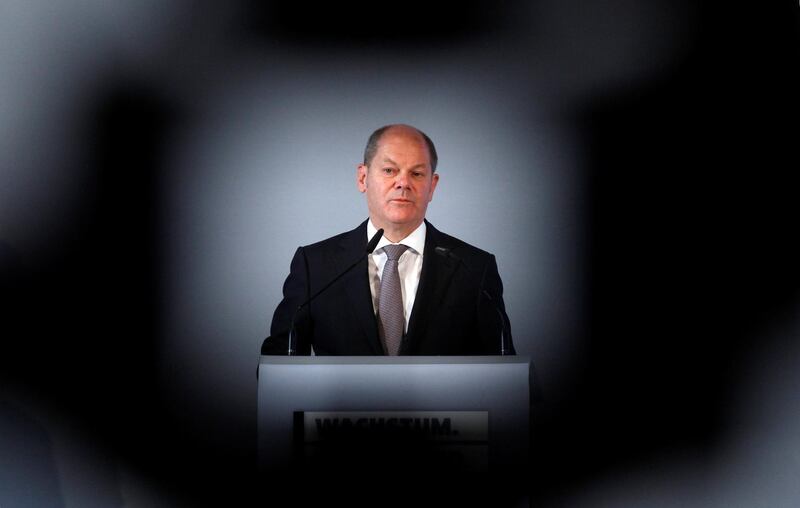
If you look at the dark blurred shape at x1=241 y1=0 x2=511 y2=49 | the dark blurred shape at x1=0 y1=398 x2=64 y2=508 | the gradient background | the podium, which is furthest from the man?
the dark blurred shape at x1=0 y1=398 x2=64 y2=508

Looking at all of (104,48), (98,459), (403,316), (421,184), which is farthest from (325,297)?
(104,48)

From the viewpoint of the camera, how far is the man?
288 cm

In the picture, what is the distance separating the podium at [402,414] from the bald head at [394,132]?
123 cm

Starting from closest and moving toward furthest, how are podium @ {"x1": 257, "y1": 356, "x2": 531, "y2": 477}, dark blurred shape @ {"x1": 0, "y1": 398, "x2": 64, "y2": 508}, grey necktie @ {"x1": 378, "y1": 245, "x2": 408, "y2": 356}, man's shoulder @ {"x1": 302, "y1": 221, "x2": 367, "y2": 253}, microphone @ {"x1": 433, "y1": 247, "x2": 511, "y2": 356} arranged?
podium @ {"x1": 257, "y1": 356, "x2": 531, "y2": 477}, microphone @ {"x1": 433, "y1": 247, "x2": 511, "y2": 356}, grey necktie @ {"x1": 378, "y1": 245, "x2": 408, "y2": 356}, man's shoulder @ {"x1": 302, "y1": 221, "x2": 367, "y2": 253}, dark blurred shape @ {"x1": 0, "y1": 398, "x2": 64, "y2": 508}

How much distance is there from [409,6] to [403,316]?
1.19 m

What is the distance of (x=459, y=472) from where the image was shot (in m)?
1.98

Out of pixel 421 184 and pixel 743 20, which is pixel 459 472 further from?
pixel 743 20

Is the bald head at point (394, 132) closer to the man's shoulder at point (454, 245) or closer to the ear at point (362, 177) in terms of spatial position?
the ear at point (362, 177)

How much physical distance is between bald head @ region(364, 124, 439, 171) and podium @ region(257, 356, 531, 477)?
4.02ft

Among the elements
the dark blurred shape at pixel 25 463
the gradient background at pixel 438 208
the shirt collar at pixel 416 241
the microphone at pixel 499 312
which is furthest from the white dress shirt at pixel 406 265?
the dark blurred shape at pixel 25 463

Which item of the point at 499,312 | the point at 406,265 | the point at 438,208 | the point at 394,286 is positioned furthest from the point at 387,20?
the point at 499,312

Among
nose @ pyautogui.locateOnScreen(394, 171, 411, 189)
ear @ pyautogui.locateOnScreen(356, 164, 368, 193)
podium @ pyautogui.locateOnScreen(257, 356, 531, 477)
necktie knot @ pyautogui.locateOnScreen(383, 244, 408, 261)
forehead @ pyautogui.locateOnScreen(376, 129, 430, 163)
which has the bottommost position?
podium @ pyautogui.locateOnScreen(257, 356, 531, 477)

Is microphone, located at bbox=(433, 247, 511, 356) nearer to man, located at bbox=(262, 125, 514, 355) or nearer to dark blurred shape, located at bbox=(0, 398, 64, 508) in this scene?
man, located at bbox=(262, 125, 514, 355)

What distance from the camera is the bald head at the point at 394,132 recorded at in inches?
122
